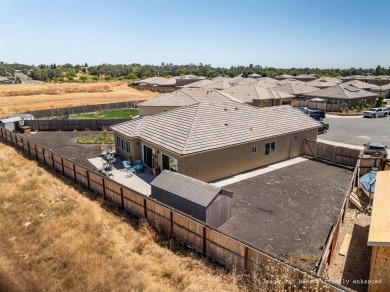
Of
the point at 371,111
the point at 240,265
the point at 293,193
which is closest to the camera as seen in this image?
the point at 240,265

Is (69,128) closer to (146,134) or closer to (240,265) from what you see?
(146,134)

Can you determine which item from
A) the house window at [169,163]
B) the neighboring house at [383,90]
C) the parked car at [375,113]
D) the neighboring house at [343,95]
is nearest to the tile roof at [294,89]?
the neighboring house at [343,95]

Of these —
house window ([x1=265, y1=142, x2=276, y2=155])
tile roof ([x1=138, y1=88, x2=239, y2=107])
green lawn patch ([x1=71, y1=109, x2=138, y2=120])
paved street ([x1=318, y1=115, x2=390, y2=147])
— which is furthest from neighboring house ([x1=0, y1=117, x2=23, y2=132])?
paved street ([x1=318, y1=115, x2=390, y2=147])

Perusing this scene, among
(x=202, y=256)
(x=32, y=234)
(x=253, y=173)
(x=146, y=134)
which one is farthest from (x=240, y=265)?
(x=146, y=134)

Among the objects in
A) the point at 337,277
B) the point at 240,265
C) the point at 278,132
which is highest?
the point at 278,132

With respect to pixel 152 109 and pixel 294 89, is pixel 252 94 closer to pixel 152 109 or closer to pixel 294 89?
pixel 294 89

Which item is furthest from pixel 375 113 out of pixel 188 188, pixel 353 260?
pixel 188 188

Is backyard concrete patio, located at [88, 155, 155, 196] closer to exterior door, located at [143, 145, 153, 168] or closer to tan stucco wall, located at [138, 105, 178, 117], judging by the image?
exterior door, located at [143, 145, 153, 168]
